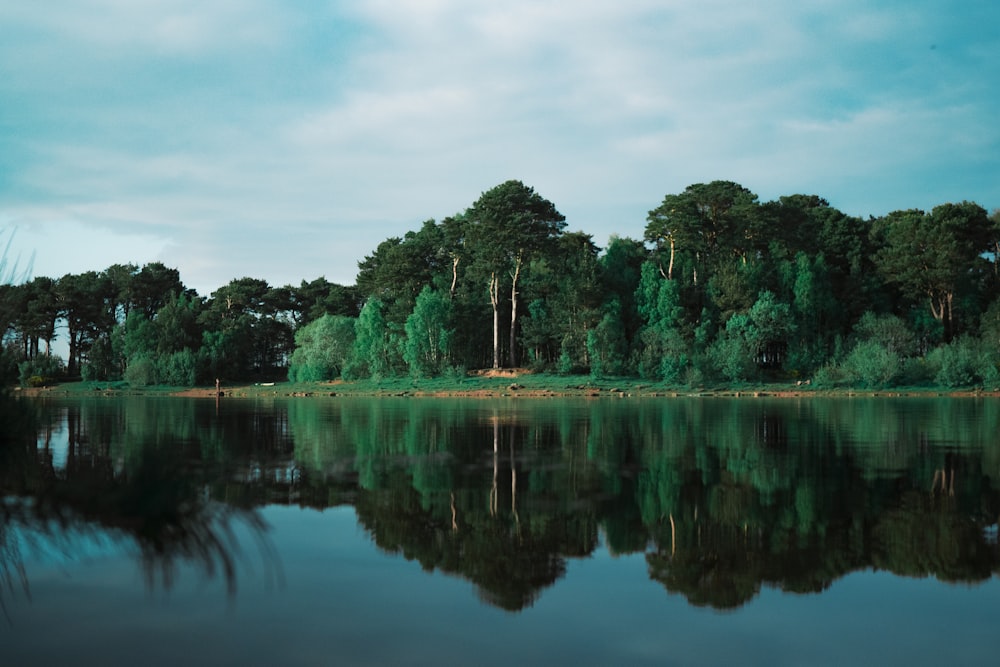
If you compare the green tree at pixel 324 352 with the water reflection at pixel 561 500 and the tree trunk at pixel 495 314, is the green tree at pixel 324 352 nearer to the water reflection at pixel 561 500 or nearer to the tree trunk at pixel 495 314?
the tree trunk at pixel 495 314

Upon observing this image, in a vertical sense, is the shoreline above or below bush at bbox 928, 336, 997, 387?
below

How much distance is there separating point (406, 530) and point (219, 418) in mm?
20681

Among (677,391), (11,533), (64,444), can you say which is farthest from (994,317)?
(11,533)

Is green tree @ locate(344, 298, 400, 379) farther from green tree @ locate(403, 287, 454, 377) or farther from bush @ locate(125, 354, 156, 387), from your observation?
bush @ locate(125, 354, 156, 387)

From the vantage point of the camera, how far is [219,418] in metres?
27.2

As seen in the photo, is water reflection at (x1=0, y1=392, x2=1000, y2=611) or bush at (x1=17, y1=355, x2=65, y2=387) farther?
bush at (x1=17, y1=355, x2=65, y2=387)

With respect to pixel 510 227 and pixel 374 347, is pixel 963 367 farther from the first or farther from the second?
pixel 374 347

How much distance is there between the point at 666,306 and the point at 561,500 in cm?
5071

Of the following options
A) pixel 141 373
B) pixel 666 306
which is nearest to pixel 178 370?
pixel 141 373

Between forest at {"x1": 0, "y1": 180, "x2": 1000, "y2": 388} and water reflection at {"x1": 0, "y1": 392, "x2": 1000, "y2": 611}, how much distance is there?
37197 millimetres

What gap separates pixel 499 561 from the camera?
6953mm

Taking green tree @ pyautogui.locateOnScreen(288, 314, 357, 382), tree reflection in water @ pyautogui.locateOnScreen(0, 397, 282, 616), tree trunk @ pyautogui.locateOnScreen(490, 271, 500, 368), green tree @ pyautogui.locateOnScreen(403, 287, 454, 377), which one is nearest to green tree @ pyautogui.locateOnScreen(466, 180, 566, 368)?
tree trunk @ pyautogui.locateOnScreen(490, 271, 500, 368)

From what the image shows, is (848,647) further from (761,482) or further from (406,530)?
(761,482)

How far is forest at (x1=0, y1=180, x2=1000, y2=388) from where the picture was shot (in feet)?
182
